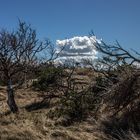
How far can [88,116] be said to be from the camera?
14039 millimetres

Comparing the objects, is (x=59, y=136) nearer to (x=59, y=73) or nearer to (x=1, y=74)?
(x=1, y=74)

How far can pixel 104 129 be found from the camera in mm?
12008

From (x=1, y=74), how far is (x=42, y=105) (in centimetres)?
225

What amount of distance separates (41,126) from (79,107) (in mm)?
2480

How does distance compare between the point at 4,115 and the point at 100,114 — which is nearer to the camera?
the point at 100,114

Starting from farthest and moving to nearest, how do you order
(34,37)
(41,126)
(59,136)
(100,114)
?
1. (34,37)
2. (100,114)
3. (41,126)
4. (59,136)

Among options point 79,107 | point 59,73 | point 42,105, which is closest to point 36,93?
point 59,73

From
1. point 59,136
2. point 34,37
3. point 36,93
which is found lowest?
point 59,136

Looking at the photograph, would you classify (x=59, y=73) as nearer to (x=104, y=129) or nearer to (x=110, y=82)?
(x=110, y=82)

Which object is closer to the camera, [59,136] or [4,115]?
[59,136]

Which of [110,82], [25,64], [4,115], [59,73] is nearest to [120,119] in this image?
[110,82]

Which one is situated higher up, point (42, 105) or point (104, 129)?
point (42, 105)

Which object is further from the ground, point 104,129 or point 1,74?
point 1,74

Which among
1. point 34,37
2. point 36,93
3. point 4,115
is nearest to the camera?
point 4,115
